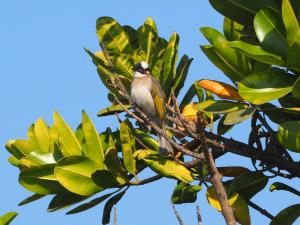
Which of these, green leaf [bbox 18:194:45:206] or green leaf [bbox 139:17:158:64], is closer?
green leaf [bbox 18:194:45:206]

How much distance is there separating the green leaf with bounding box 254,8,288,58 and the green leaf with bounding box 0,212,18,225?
1876 millimetres

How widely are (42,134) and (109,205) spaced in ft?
2.27

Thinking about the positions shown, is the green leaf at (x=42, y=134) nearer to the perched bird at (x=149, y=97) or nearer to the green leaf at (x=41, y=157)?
the green leaf at (x=41, y=157)

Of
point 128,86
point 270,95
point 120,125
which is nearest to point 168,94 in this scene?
point 128,86

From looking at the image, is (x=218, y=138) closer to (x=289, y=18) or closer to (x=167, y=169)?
(x=167, y=169)

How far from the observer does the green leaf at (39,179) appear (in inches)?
212

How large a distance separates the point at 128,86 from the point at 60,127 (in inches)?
46.8

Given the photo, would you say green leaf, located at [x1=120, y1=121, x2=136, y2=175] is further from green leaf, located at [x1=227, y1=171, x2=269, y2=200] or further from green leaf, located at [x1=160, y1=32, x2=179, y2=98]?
green leaf, located at [x1=160, y1=32, x2=179, y2=98]

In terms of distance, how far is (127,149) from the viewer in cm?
543

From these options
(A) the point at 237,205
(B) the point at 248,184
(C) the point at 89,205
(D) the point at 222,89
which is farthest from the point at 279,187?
(C) the point at 89,205

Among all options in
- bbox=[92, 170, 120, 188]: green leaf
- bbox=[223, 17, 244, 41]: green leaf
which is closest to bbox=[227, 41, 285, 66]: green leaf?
bbox=[223, 17, 244, 41]: green leaf

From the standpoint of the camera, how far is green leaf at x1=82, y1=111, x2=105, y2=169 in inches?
215

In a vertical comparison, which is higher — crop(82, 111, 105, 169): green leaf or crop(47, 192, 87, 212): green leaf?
crop(82, 111, 105, 169): green leaf

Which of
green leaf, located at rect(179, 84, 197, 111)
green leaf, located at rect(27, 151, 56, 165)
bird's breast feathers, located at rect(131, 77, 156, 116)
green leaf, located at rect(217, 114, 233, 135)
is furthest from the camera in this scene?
bird's breast feathers, located at rect(131, 77, 156, 116)
